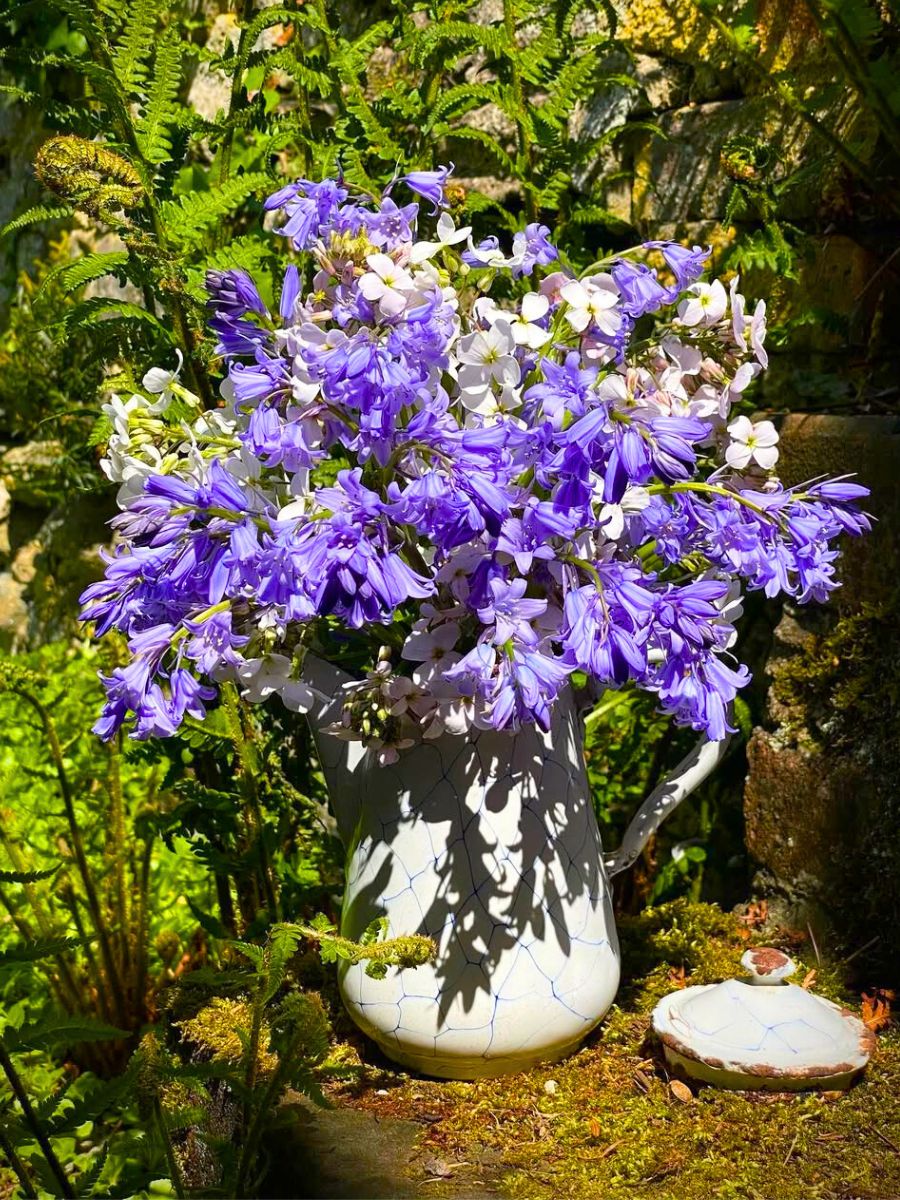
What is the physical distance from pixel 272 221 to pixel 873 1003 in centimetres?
219

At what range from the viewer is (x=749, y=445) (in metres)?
1.33

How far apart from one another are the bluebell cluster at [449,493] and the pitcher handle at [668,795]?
210 mm

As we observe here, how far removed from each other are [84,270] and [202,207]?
0.20 meters

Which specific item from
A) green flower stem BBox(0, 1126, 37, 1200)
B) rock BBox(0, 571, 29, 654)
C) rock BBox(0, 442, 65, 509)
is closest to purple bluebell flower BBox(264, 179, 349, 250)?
green flower stem BBox(0, 1126, 37, 1200)

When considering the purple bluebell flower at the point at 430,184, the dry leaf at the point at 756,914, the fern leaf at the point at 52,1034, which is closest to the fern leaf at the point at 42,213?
the purple bluebell flower at the point at 430,184

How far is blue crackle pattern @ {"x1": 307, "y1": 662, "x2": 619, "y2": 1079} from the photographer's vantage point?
144 cm

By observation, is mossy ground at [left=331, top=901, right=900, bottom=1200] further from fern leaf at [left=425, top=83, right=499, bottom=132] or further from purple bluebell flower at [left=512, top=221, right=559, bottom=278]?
fern leaf at [left=425, top=83, right=499, bottom=132]

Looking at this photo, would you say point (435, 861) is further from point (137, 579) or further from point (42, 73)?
point (42, 73)

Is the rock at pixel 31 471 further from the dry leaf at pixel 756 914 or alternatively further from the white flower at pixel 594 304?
the white flower at pixel 594 304

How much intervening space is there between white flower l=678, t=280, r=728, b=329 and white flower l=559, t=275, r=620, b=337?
112 millimetres

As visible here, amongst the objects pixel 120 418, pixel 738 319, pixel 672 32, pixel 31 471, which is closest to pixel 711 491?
pixel 738 319

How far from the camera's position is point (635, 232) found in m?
2.38

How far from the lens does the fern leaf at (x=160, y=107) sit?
1.60 meters

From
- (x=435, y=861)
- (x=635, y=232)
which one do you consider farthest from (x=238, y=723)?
(x=635, y=232)
